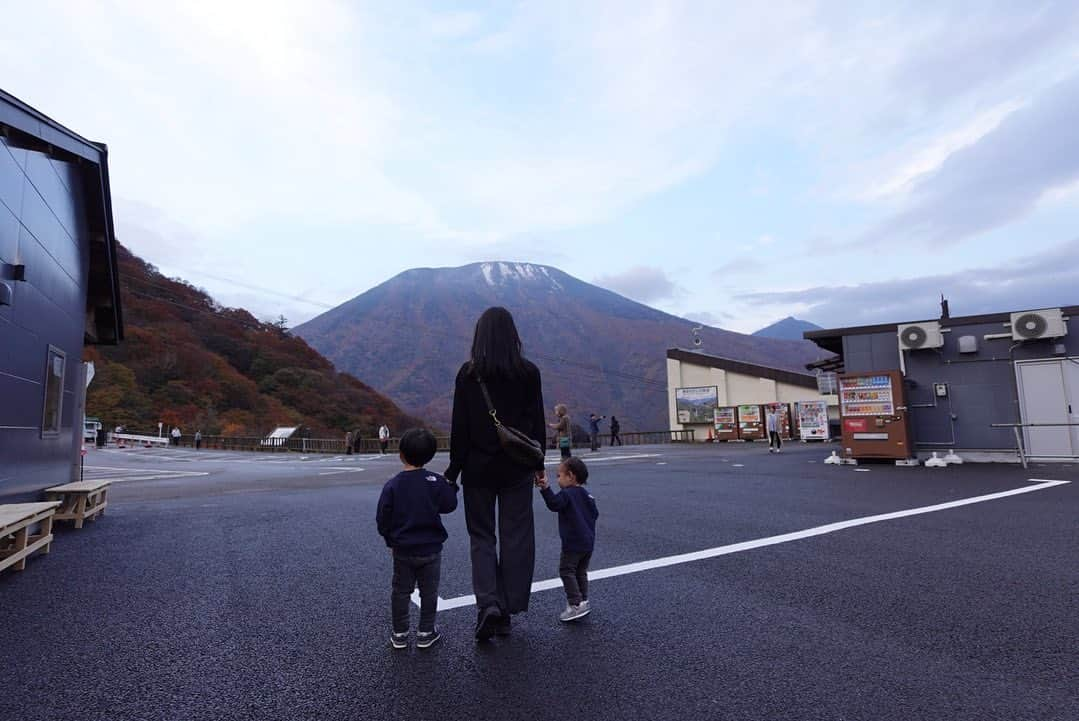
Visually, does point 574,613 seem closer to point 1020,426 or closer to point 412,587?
point 412,587

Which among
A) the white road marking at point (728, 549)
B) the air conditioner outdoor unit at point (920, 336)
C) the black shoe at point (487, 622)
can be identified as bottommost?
the white road marking at point (728, 549)

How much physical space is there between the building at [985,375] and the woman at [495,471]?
14.1 m

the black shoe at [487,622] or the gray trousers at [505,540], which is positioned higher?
the gray trousers at [505,540]

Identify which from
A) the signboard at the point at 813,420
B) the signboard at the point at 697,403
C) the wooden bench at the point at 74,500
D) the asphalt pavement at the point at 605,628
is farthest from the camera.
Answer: the signboard at the point at 697,403

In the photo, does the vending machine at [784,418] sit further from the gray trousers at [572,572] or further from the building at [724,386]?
the gray trousers at [572,572]

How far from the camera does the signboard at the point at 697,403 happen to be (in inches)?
1382

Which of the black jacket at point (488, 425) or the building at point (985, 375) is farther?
the building at point (985, 375)

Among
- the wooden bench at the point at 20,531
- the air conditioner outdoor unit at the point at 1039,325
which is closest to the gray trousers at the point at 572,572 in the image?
the wooden bench at the point at 20,531

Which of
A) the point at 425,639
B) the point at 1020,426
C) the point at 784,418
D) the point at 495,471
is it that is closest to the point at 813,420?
the point at 784,418

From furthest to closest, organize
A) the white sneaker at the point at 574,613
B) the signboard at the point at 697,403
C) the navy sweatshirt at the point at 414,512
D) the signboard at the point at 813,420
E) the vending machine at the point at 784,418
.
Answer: the signboard at the point at 697,403
the vending machine at the point at 784,418
the signboard at the point at 813,420
the white sneaker at the point at 574,613
the navy sweatshirt at the point at 414,512

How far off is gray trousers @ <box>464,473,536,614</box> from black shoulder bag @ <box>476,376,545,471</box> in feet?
0.43

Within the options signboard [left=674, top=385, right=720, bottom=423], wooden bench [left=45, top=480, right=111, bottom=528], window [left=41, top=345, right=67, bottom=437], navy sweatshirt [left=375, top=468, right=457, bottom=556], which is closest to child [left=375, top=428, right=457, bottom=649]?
navy sweatshirt [left=375, top=468, right=457, bottom=556]

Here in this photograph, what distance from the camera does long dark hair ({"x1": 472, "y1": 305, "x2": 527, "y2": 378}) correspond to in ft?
10.3

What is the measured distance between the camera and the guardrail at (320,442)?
1183 inches
